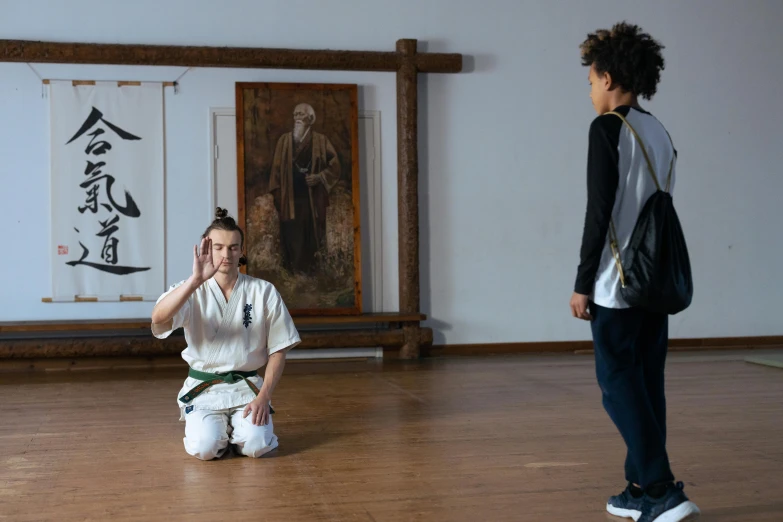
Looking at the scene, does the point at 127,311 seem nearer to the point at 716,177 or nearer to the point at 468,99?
the point at 468,99

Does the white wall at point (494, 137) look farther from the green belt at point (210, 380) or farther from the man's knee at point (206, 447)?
the man's knee at point (206, 447)

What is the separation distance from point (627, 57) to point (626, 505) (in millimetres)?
1190

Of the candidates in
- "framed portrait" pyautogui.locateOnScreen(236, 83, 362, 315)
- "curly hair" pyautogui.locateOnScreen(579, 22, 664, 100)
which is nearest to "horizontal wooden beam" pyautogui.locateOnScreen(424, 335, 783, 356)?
"framed portrait" pyautogui.locateOnScreen(236, 83, 362, 315)

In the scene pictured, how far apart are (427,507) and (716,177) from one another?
4989 millimetres

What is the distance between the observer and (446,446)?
3123 millimetres

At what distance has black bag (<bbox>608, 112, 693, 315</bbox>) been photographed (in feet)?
6.73

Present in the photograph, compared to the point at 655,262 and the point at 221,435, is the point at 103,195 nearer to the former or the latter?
the point at 221,435

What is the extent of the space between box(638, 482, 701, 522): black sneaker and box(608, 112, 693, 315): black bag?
46 centimetres

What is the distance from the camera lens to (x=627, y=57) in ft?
6.98

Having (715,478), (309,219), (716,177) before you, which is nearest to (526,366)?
(309,219)

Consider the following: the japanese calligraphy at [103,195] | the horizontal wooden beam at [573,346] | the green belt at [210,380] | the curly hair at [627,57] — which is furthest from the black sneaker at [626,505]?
the japanese calligraphy at [103,195]

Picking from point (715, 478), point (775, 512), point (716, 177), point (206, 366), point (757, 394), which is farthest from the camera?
point (716, 177)

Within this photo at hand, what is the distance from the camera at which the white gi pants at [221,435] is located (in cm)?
290

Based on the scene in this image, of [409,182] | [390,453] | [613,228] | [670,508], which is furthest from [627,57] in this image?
[409,182]
